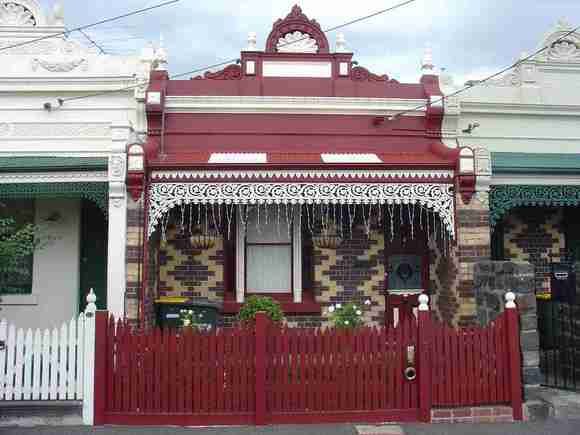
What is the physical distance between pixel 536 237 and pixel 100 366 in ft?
26.0

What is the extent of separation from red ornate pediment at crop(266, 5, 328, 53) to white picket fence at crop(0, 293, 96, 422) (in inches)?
248

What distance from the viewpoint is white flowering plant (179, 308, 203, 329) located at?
25.9ft

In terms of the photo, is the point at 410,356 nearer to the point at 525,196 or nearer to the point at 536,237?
the point at 525,196

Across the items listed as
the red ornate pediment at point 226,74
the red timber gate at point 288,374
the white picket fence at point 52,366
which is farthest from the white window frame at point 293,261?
the white picket fence at point 52,366

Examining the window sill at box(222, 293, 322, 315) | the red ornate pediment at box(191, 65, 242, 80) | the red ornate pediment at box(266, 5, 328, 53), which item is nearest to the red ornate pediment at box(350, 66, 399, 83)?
the red ornate pediment at box(266, 5, 328, 53)

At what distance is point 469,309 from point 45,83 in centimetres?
797

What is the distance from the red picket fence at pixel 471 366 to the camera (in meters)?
6.37

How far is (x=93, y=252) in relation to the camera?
1021cm

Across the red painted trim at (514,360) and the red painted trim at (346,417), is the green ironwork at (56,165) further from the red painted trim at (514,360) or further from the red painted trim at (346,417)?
the red painted trim at (514,360)

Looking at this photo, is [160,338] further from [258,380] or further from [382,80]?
[382,80]

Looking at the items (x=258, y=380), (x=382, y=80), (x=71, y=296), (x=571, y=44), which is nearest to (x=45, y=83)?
(x=71, y=296)

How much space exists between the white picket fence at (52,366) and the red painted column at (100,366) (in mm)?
47

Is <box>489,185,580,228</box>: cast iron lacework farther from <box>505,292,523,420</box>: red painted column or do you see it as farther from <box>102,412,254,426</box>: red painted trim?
<box>102,412,254,426</box>: red painted trim

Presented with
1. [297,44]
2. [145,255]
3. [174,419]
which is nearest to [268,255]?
[145,255]
